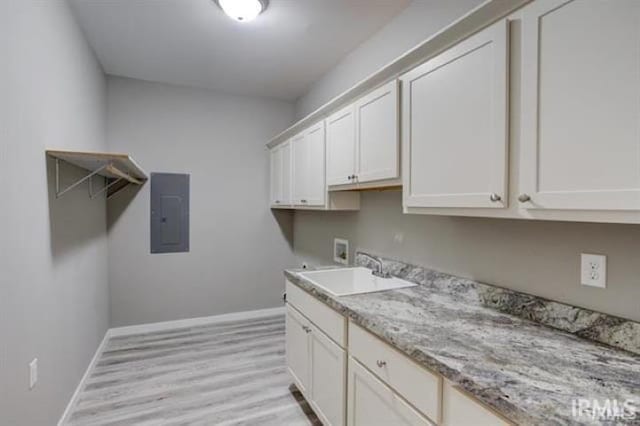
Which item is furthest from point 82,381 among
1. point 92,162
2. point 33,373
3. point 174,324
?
point 92,162

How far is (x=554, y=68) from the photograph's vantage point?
1103 millimetres

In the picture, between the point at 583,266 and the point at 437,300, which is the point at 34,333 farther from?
the point at 583,266

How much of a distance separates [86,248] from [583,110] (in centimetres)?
311

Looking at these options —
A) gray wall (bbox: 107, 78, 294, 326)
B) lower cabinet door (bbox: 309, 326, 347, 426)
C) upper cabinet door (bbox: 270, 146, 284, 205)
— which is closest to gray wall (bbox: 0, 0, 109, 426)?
gray wall (bbox: 107, 78, 294, 326)

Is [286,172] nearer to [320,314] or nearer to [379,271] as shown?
[379,271]

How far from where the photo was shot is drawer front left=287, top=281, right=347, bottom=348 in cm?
172

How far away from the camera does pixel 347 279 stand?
99.9 inches

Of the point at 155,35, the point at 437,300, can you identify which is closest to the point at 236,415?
the point at 437,300

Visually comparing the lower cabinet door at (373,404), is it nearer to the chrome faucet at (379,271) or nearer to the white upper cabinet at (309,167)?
the chrome faucet at (379,271)

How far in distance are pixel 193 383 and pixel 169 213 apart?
1851 millimetres

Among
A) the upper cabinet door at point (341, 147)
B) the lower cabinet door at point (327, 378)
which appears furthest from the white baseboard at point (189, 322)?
the upper cabinet door at point (341, 147)

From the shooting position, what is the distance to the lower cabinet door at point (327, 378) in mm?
1720
